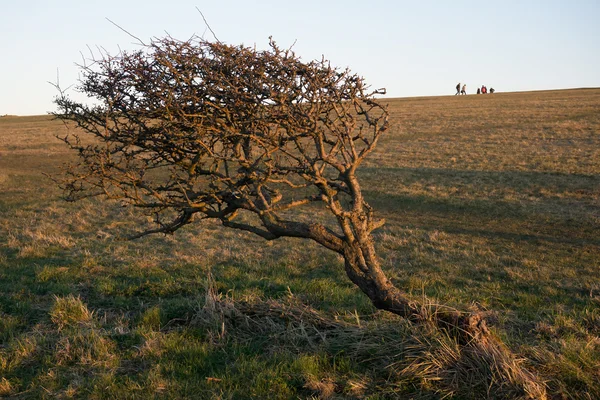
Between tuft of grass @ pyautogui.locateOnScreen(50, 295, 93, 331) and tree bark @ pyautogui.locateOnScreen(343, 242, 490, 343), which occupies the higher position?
tree bark @ pyautogui.locateOnScreen(343, 242, 490, 343)

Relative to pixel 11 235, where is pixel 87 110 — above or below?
above

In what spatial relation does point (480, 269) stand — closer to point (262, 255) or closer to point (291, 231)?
point (262, 255)

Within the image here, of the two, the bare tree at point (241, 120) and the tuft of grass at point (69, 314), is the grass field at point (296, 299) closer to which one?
the tuft of grass at point (69, 314)

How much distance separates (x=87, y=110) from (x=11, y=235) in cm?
831

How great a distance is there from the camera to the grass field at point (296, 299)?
4402mm

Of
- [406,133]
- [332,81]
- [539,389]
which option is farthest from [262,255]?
[406,133]

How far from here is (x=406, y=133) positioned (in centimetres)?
3509

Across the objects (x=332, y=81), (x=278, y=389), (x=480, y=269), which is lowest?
(x=480, y=269)


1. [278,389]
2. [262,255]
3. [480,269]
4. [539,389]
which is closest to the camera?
[539,389]

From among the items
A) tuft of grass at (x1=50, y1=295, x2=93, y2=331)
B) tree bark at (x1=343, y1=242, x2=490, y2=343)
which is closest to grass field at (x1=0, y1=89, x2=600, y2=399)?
tuft of grass at (x1=50, y1=295, x2=93, y2=331)

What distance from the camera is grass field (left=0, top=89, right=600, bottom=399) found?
4.40 m

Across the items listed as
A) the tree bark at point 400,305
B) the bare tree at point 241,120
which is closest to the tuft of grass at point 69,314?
the bare tree at point 241,120

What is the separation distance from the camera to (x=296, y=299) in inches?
259

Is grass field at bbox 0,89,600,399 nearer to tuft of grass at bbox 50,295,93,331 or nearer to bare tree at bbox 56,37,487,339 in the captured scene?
tuft of grass at bbox 50,295,93,331
